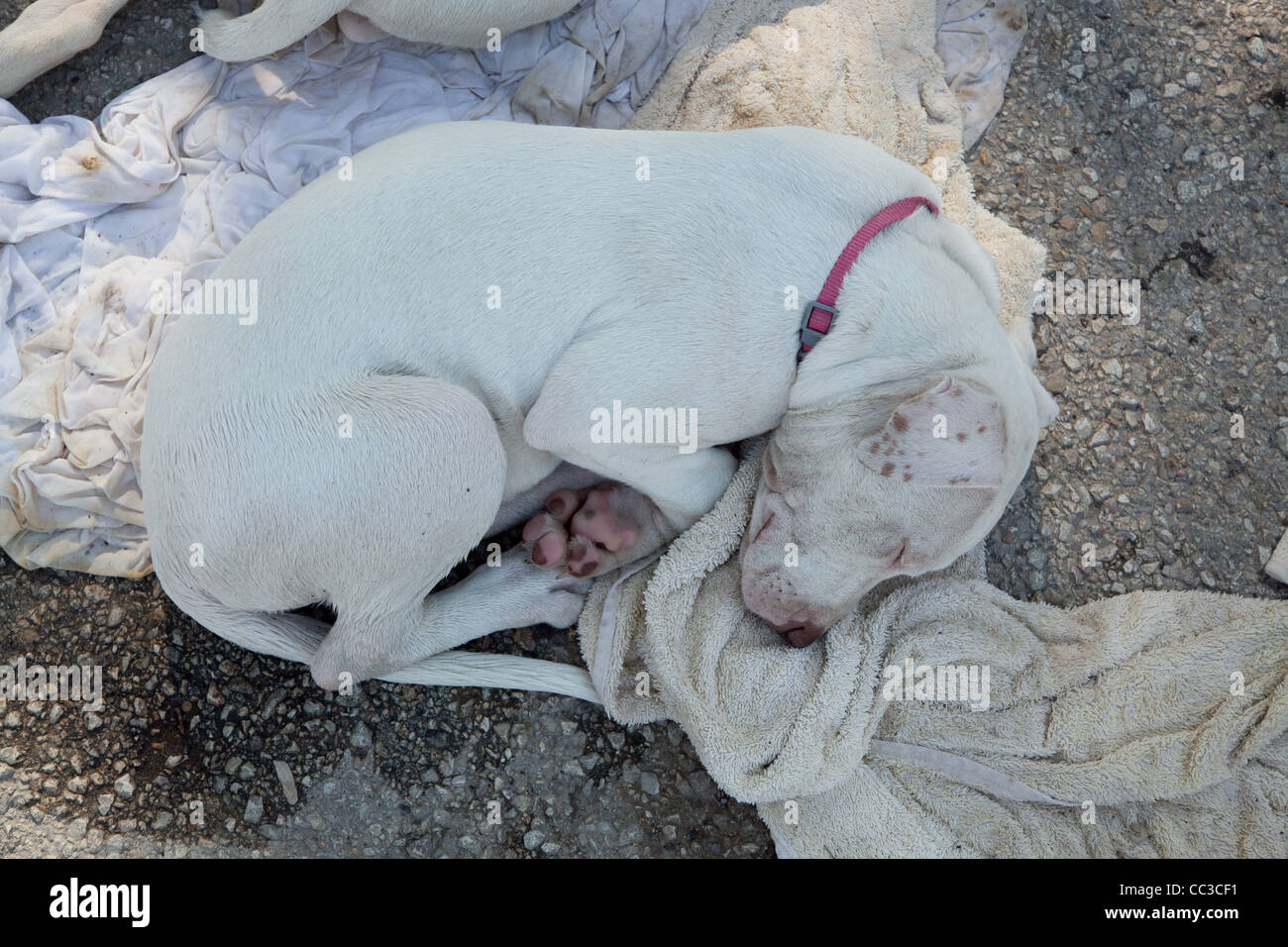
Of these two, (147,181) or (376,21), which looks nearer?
(376,21)

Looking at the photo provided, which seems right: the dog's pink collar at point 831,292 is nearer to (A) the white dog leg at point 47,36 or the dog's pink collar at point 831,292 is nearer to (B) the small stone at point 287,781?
(B) the small stone at point 287,781

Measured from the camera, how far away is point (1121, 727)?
3.15m

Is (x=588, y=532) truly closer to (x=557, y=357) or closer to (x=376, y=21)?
(x=557, y=357)

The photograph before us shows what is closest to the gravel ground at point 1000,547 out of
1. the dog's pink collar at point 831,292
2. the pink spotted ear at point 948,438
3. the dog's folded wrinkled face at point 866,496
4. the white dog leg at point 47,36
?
the white dog leg at point 47,36

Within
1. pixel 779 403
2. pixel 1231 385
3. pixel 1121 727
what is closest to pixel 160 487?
pixel 779 403

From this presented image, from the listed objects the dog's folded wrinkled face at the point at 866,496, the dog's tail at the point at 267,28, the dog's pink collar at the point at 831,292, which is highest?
the dog's tail at the point at 267,28

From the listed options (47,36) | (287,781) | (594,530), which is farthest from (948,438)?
(47,36)

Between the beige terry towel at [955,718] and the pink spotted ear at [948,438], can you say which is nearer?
the pink spotted ear at [948,438]

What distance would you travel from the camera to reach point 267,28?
3.29 m

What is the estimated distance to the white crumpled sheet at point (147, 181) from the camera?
11.1 feet

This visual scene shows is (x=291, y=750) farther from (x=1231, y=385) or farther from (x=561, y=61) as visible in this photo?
(x=1231, y=385)

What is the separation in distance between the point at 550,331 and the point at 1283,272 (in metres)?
2.80

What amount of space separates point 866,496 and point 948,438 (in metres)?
0.29
